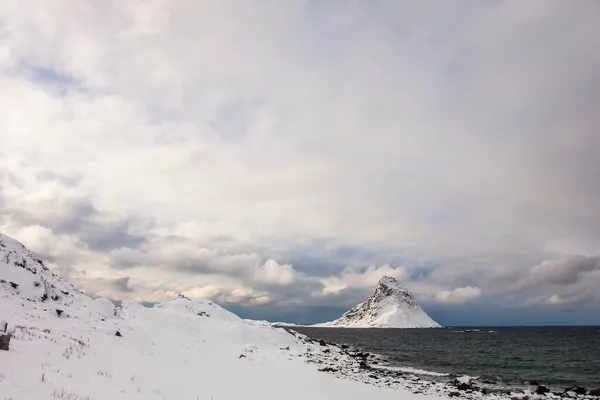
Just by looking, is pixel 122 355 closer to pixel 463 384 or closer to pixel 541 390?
pixel 463 384

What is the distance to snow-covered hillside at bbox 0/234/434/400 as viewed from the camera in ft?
44.7

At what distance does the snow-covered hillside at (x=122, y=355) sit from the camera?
13609mm

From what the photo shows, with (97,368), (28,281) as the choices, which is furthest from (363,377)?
(28,281)

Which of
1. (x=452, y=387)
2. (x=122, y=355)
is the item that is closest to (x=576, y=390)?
(x=452, y=387)

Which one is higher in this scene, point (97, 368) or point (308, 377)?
point (97, 368)

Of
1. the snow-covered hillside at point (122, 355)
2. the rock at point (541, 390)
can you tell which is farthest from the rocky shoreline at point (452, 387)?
the snow-covered hillside at point (122, 355)

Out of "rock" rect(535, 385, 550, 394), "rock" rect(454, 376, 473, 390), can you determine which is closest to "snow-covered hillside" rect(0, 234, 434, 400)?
"rock" rect(454, 376, 473, 390)

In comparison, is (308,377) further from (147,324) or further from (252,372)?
(147,324)

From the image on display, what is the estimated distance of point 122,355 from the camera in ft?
74.0

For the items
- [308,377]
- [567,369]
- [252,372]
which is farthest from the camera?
[567,369]

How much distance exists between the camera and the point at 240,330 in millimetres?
57250

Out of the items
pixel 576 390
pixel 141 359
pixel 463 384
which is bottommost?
pixel 576 390

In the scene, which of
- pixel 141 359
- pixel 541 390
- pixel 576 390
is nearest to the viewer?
pixel 141 359

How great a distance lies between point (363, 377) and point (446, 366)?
2124cm
